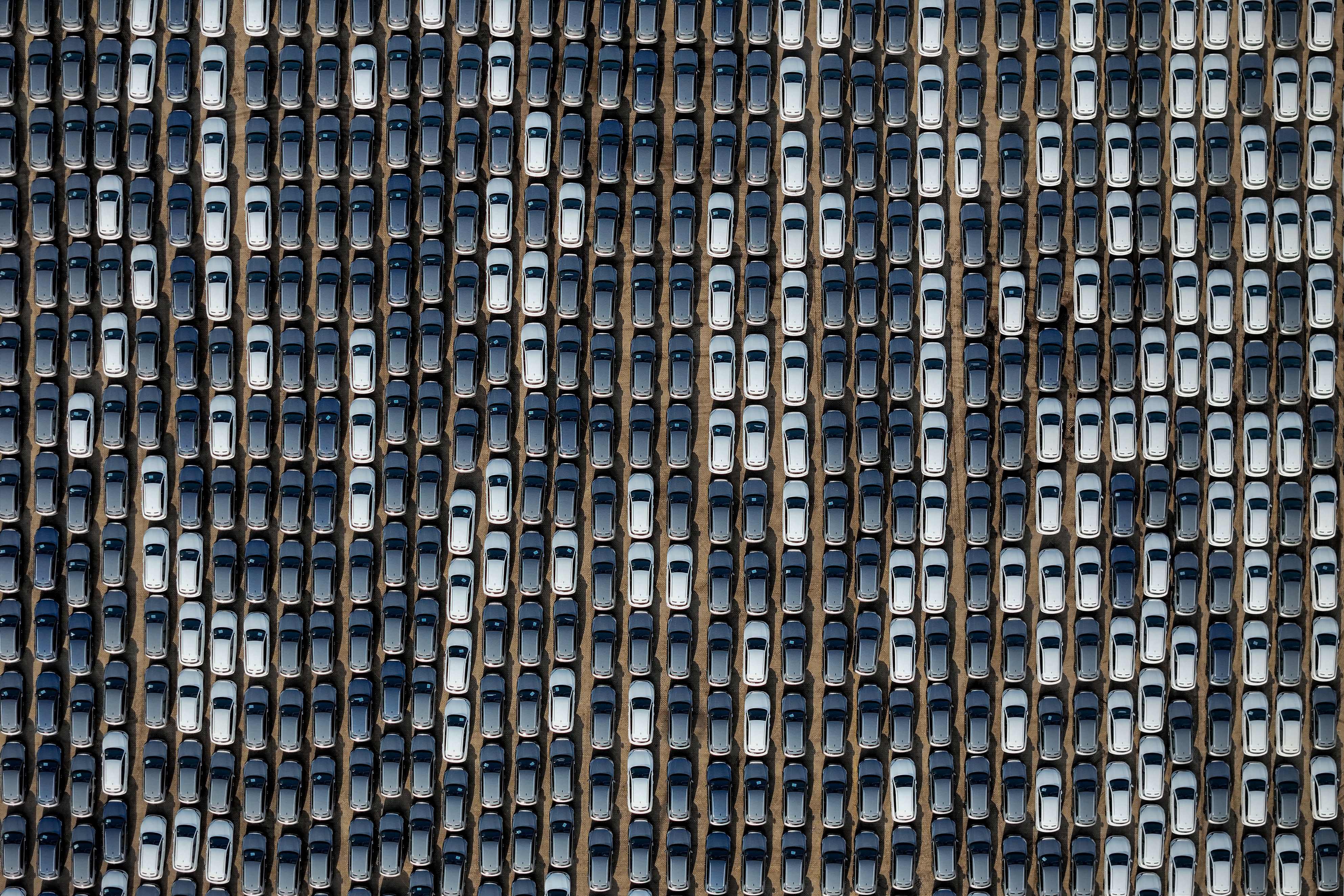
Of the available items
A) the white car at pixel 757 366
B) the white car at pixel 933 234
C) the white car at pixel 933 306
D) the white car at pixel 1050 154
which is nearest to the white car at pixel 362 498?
the white car at pixel 757 366

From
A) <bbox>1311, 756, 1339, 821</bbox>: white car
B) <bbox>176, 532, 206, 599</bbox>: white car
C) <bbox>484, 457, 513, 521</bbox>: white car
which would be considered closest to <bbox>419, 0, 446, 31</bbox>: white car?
<bbox>484, 457, 513, 521</bbox>: white car

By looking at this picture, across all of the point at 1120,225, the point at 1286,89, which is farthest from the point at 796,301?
the point at 1286,89

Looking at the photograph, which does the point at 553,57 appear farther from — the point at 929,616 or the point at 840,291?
the point at 929,616

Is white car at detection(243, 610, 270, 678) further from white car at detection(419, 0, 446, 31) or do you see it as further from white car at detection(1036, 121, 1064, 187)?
white car at detection(1036, 121, 1064, 187)

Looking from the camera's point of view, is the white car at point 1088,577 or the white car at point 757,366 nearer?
the white car at point 757,366

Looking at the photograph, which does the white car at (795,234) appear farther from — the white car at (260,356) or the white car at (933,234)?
the white car at (260,356)

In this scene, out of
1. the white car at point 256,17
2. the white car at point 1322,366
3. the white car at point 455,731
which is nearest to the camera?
the white car at point 1322,366

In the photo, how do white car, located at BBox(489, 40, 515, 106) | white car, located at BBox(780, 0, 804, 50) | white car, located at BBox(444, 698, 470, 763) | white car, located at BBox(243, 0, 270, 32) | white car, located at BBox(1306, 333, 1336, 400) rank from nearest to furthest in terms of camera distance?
white car, located at BBox(1306, 333, 1336, 400)
white car, located at BBox(489, 40, 515, 106)
white car, located at BBox(243, 0, 270, 32)
white car, located at BBox(780, 0, 804, 50)
white car, located at BBox(444, 698, 470, 763)
